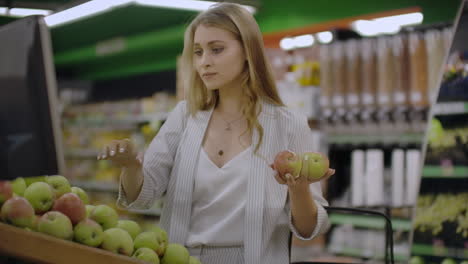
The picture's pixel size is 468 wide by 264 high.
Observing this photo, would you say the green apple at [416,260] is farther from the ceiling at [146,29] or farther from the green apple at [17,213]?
the ceiling at [146,29]

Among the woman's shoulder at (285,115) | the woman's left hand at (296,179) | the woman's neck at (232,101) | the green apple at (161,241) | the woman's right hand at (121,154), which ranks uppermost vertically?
the woman's neck at (232,101)

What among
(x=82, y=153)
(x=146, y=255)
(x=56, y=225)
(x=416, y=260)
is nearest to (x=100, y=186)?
(x=82, y=153)

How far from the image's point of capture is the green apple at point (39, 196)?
4.48ft

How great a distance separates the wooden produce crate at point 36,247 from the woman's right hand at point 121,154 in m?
0.44

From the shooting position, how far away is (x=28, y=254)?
1.17 meters

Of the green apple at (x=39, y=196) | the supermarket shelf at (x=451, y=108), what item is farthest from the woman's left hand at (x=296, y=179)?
the supermarket shelf at (x=451, y=108)

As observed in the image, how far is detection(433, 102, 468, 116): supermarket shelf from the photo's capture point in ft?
10.5

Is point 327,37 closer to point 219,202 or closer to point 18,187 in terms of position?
point 219,202

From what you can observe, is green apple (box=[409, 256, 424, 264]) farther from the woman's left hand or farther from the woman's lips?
the woman's lips

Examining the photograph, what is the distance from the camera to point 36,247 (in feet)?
3.87

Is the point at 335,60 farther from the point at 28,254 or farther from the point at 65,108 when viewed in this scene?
the point at 65,108

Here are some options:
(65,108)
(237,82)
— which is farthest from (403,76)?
(65,108)

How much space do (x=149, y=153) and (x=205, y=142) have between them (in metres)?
0.22

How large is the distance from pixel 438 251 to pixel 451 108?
89cm
